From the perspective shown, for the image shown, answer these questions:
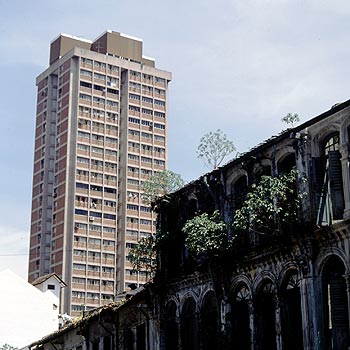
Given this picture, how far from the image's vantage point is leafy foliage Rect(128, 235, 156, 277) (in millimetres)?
32594

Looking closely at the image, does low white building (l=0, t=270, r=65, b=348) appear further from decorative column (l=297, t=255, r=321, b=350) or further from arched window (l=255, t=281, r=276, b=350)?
decorative column (l=297, t=255, r=321, b=350)

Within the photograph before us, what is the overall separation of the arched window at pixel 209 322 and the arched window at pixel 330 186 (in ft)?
22.6

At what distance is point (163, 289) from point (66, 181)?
7058 centimetres

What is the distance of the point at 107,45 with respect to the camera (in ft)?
353

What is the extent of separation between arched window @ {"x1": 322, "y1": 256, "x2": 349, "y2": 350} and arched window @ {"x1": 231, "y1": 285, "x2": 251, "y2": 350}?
4.16m

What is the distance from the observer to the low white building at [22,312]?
2339 inches

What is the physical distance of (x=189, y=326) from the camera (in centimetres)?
2991

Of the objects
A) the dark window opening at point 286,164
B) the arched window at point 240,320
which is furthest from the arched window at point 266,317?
the dark window opening at point 286,164

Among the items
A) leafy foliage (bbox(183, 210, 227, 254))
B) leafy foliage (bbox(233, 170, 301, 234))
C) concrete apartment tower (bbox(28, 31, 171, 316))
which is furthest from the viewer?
concrete apartment tower (bbox(28, 31, 171, 316))

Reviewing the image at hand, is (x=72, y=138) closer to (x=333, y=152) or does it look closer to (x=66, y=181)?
(x=66, y=181)

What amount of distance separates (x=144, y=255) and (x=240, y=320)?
7352mm

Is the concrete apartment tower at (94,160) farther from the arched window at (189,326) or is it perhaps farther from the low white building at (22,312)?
the arched window at (189,326)

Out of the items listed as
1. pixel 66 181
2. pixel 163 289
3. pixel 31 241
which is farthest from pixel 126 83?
pixel 163 289

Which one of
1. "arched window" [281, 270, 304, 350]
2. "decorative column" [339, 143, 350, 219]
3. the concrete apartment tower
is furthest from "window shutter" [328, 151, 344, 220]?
the concrete apartment tower
